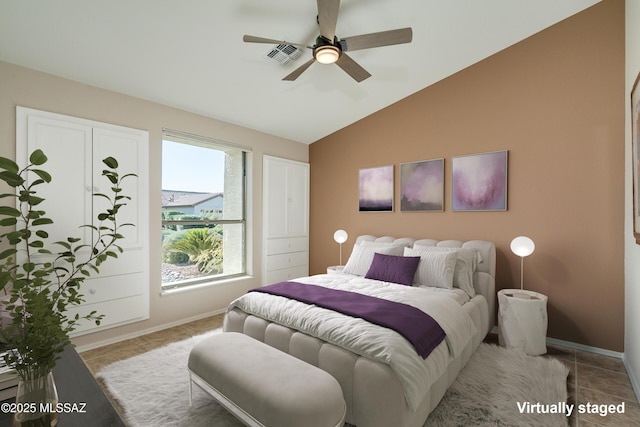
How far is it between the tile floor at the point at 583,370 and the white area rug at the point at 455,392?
120 millimetres

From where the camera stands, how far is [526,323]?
288 cm

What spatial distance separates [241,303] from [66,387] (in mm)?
1508

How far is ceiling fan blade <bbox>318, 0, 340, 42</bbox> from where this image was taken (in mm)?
2121

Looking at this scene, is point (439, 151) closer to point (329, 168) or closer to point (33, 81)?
point (329, 168)

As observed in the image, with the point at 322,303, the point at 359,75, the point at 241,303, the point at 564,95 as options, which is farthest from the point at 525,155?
the point at 241,303

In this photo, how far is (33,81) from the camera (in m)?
2.79

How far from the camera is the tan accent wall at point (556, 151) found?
2934mm

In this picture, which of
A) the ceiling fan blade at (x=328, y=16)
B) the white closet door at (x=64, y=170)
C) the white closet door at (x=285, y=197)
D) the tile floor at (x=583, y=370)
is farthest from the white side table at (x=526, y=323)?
the white closet door at (x=64, y=170)

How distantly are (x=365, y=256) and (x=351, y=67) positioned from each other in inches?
81.8

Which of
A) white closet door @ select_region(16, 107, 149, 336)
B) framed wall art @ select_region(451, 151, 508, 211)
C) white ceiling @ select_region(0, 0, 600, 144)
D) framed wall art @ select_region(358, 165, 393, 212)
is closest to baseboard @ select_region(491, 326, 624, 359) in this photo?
framed wall art @ select_region(451, 151, 508, 211)

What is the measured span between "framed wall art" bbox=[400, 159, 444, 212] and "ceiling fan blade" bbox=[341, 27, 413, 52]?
1.96 metres

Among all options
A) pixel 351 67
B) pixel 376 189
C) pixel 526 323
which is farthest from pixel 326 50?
pixel 526 323

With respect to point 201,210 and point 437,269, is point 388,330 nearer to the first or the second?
point 437,269

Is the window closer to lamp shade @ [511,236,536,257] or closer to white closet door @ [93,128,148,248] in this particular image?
white closet door @ [93,128,148,248]
